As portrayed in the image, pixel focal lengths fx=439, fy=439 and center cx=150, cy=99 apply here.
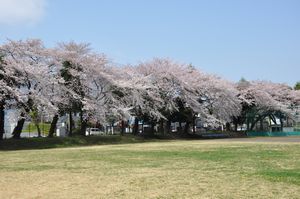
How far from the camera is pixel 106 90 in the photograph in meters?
41.1

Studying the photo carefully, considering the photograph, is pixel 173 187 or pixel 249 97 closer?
pixel 173 187

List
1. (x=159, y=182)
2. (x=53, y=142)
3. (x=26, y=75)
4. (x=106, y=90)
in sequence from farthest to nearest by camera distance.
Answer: (x=106, y=90), (x=53, y=142), (x=26, y=75), (x=159, y=182)

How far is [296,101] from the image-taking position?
213ft

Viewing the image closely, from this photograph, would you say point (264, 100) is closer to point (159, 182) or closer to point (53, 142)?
point (53, 142)

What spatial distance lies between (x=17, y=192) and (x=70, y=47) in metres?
31.7

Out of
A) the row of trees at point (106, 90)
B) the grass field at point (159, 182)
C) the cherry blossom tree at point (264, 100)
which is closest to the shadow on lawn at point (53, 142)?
the row of trees at point (106, 90)

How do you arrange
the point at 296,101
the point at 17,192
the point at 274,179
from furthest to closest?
the point at 296,101 < the point at 274,179 < the point at 17,192

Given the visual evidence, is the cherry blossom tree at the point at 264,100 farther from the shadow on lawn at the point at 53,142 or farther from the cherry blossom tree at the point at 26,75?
the cherry blossom tree at the point at 26,75

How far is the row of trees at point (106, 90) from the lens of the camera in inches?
1331

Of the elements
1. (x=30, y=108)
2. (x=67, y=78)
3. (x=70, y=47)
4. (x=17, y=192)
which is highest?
(x=70, y=47)

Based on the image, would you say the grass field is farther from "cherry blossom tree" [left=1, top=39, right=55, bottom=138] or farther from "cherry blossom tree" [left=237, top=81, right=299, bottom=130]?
"cherry blossom tree" [left=237, top=81, right=299, bottom=130]

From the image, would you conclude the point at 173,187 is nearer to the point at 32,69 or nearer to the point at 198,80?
the point at 32,69

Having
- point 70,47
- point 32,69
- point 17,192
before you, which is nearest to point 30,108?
point 32,69

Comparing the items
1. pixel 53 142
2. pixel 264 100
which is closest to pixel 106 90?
pixel 53 142
